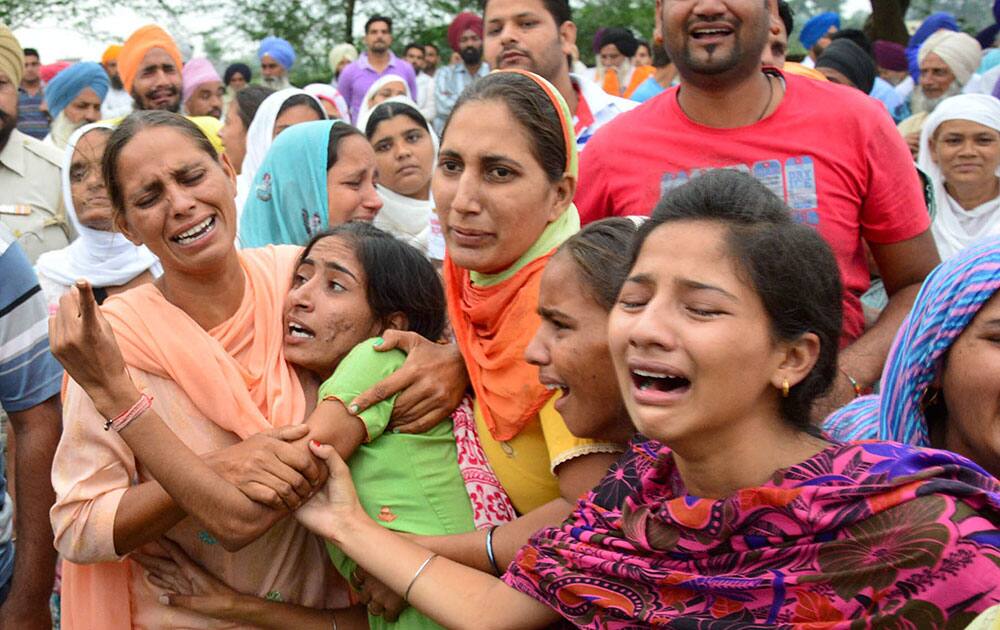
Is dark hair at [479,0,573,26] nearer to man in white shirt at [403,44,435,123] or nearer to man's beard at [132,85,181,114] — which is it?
man's beard at [132,85,181,114]

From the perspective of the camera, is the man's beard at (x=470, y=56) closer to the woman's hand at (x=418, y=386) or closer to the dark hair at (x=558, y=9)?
the dark hair at (x=558, y=9)

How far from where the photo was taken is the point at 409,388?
8.86 feet

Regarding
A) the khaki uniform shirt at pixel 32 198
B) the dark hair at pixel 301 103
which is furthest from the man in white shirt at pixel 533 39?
the khaki uniform shirt at pixel 32 198

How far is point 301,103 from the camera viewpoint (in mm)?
5805

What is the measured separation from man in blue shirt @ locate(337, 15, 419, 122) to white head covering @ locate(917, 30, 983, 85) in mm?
5629

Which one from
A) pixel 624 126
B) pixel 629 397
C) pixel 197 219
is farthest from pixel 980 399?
pixel 197 219

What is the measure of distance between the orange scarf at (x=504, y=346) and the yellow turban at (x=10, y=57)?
419 cm

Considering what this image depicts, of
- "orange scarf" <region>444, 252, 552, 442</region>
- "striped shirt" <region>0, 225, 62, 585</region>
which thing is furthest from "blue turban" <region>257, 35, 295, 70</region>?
"orange scarf" <region>444, 252, 552, 442</region>

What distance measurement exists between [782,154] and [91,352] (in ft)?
6.59

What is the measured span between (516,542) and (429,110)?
40.1 ft

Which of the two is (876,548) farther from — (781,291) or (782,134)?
(782,134)

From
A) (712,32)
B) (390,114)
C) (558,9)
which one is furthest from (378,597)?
(390,114)

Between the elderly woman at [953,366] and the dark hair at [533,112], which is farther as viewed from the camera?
the dark hair at [533,112]

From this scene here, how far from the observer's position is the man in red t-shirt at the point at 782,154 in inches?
125
